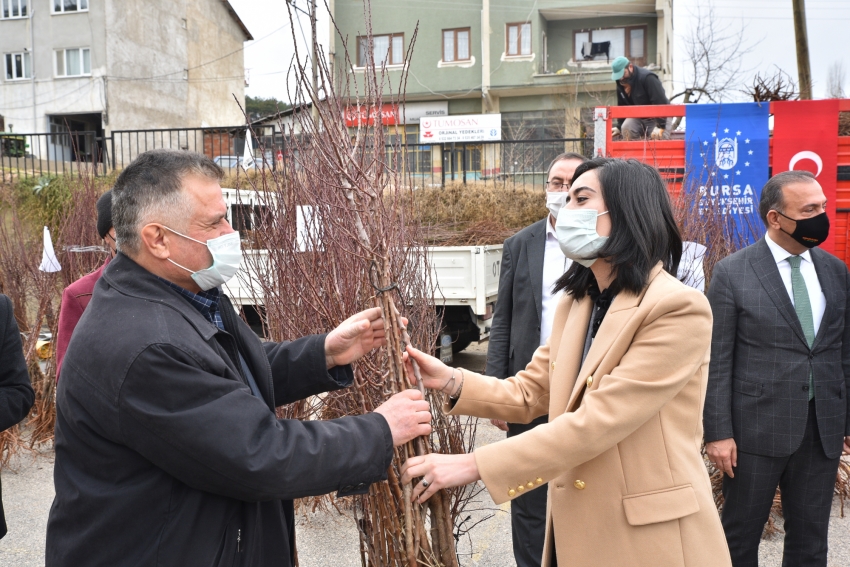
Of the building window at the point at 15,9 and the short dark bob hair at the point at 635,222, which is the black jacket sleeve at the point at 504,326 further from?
the building window at the point at 15,9

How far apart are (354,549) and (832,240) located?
4.69 metres

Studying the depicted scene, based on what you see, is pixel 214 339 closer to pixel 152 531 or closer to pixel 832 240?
pixel 152 531

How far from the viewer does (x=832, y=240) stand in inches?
232

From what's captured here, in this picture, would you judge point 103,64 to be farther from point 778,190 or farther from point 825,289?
point 825,289

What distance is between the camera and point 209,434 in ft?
4.84

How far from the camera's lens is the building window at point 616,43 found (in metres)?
26.8

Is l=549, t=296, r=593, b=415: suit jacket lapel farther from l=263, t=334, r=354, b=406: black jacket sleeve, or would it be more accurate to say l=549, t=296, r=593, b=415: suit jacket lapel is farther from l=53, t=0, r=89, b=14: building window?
l=53, t=0, r=89, b=14: building window

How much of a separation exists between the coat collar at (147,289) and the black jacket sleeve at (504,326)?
7.15ft

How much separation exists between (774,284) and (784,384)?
448mm

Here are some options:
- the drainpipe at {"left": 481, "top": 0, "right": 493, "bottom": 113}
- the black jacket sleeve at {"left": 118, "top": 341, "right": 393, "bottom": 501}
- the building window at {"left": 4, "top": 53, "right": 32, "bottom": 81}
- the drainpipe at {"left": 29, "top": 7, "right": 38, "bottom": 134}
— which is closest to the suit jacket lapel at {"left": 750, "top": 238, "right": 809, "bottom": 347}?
the black jacket sleeve at {"left": 118, "top": 341, "right": 393, "bottom": 501}

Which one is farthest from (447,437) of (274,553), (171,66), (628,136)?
(171,66)

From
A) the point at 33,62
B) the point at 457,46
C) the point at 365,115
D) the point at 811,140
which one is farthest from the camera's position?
the point at 33,62

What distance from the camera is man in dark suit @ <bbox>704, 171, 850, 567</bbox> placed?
3072mm

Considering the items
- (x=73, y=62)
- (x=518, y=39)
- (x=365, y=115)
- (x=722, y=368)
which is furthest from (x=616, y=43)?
(x=365, y=115)
